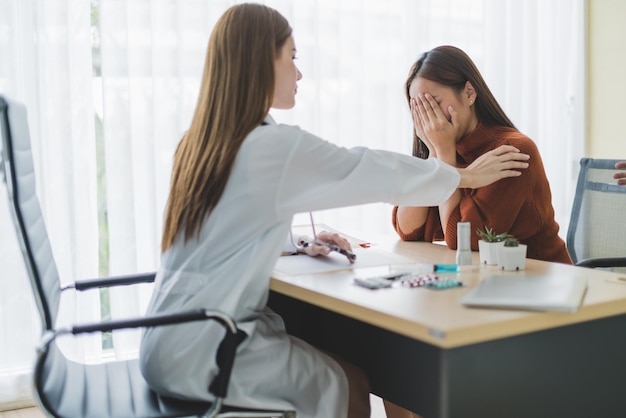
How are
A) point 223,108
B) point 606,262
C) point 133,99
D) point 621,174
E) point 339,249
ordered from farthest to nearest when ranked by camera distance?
point 133,99, point 621,174, point 606,262, point 339,249, point 223,108

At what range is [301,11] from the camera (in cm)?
310

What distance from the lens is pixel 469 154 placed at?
6.95 feet

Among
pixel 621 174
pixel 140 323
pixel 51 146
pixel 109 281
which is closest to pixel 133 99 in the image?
pixel 51 146

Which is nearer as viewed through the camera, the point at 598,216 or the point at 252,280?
the point at 252,280

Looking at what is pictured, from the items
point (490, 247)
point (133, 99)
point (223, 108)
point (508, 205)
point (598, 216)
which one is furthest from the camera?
point (133, 99)

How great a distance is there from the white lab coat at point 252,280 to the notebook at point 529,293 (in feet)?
1.24

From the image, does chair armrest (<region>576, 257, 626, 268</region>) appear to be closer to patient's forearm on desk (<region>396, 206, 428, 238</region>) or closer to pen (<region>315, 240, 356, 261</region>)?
patient's forearm on desk (<region>396, 206, 428, 238</region>)

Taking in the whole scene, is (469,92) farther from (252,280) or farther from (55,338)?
(55,338)

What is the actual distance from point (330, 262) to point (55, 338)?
0.66 m

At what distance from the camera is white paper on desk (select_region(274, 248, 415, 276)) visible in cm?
169

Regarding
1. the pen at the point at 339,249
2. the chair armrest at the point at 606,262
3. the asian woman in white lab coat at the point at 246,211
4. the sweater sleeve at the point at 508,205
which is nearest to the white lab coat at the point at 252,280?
the asian woman in white lab coat at the point at 246,211

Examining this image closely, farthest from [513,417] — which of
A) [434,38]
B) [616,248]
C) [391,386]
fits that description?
[434,38]

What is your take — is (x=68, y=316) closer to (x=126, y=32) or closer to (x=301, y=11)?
(x=126, y=32)

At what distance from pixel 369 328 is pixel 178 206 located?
54 cm
